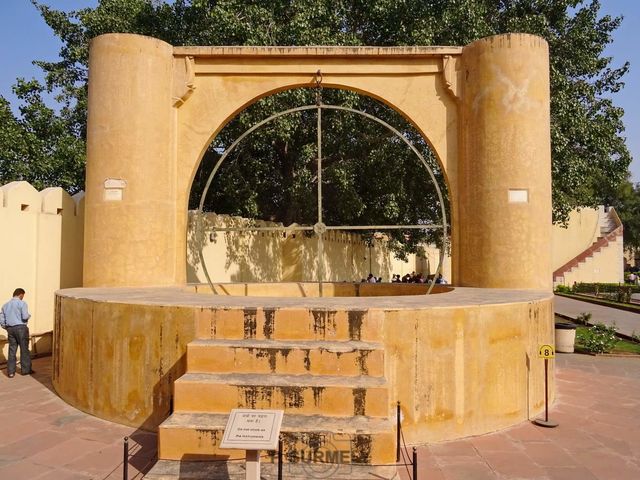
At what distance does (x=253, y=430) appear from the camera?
3006mm

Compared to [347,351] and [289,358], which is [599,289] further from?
[289,358]

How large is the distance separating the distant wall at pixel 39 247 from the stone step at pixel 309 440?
4.91 m

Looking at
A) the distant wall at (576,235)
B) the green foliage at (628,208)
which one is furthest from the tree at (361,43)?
the green foliage at (628,208)

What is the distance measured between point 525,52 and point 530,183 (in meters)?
1.85

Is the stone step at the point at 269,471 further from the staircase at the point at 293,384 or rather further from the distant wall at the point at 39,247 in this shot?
the distant wall at the point at 39,247

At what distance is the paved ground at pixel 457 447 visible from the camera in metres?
3.80

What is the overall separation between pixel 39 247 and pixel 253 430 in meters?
6.07

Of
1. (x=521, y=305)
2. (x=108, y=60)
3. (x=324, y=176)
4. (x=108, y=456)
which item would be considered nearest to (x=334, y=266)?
(x=324, y=176)

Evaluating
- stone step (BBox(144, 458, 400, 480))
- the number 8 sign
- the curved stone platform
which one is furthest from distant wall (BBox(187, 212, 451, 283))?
the number 8 sign

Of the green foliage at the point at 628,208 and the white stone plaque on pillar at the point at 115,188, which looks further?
the green foliage at the point at 628,208

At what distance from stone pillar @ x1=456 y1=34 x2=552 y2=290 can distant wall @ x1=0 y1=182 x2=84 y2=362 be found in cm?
646

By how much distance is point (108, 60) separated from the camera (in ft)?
23.9

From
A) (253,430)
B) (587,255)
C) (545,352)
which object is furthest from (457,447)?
(587,255)

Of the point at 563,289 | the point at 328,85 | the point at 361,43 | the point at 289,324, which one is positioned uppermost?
the point at 361,43
